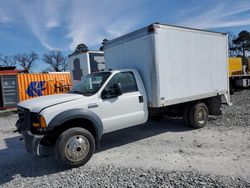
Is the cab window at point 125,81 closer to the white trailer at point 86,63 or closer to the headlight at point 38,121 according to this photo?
the headlight at point 38,121

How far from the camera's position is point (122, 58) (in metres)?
6.33

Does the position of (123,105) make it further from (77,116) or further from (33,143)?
(33,143)

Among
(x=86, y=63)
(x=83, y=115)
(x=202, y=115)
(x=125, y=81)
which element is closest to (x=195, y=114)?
(x=202, y=115)

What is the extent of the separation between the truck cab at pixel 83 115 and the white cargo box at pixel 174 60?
0.45m

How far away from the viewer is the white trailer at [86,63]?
37.6 feet

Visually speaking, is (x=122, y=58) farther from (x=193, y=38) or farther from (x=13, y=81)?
(x=13, y=81)

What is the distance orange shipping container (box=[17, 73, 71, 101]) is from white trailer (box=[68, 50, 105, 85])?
3.58m

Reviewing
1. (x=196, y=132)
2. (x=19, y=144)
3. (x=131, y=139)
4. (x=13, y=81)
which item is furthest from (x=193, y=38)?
(x=13, y=81)

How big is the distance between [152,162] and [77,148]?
61.6 inches

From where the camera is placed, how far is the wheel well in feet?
14.8

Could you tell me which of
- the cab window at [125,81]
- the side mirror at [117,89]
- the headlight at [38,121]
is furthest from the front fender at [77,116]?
the cab window at [125,81]

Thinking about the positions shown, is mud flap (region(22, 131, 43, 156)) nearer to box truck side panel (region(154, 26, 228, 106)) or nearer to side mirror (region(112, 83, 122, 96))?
side mirror (region(112, 83, 122, 96))

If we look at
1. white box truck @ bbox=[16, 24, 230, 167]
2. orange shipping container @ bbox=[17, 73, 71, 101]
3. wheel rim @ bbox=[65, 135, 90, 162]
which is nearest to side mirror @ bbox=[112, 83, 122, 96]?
white box truck @ bbox=[16, 24, 230, 167]

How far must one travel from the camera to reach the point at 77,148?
4.45 meters
